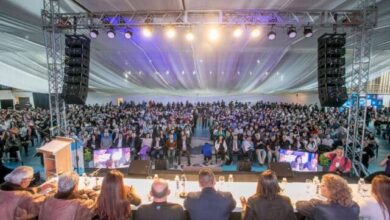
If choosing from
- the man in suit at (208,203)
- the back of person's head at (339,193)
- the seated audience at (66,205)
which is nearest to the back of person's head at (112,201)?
the seated audience at (66,205)

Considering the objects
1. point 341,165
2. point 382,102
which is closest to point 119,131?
point 341,165

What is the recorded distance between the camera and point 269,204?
246cm

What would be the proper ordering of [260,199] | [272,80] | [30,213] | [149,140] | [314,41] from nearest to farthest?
[260,199] < [30,213] < [314,41] < [149,140] < [272,80]

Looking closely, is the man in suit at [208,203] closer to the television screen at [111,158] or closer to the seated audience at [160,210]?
the seated audience at [160,210]

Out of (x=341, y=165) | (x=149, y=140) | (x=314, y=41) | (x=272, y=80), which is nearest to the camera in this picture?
(x=341, y=165)

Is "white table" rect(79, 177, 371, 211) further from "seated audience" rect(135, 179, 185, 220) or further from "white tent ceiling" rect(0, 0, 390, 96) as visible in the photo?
"white tent ceiling" rect(0, 0, 390, 96)

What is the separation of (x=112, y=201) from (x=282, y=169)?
332 cm

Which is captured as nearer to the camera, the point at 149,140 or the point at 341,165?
the point at 341,165

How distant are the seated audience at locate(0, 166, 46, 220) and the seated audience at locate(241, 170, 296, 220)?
2.41 m

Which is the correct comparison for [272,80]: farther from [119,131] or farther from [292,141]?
[119,131]

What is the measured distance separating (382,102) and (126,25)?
83.1ft

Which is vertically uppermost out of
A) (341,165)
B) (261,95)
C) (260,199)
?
(261,95)

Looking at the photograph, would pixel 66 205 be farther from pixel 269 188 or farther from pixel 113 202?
pixel 269 188

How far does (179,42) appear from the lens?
307 inches
